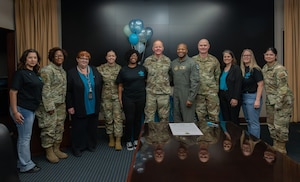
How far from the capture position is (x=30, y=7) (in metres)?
4.53

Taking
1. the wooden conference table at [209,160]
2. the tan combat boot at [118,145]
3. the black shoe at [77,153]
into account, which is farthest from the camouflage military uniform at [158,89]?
the wooden conference table at [209,160]

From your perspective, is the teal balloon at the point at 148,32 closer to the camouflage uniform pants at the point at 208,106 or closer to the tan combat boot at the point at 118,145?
the camouflage uniform pants at the point at 208,106

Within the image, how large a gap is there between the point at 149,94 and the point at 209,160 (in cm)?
231

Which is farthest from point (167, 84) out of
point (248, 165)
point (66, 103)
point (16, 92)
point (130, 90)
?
point (248, 165)

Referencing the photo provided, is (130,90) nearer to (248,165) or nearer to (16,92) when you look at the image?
(16,92)

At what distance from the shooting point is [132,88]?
11.5 ft

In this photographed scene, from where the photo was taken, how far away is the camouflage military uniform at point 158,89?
3506 millimetres

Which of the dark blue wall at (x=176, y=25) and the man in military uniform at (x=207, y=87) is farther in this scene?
the dark blue wall at (x=176, y=25)

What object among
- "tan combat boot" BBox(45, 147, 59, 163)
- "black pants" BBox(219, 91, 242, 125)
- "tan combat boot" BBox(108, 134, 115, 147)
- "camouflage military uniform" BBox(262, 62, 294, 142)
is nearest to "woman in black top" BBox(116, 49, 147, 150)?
"tan combat boot" BBox(108, 134, 115, 147)

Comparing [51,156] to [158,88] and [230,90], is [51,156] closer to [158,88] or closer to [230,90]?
Answer: [158,88]

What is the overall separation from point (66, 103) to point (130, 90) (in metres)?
0.85

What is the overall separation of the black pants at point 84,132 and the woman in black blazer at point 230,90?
5.81ft

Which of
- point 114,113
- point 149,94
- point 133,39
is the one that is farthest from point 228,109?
point 133,39

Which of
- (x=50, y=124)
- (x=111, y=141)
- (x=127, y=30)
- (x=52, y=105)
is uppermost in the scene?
(x=127, y=30)
